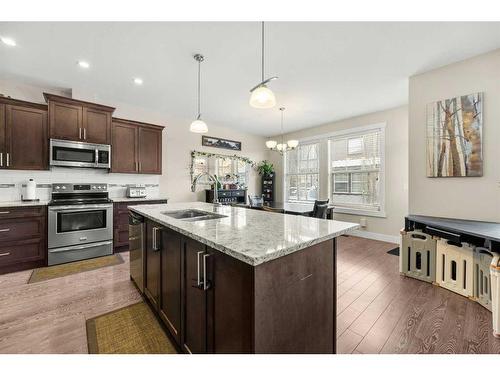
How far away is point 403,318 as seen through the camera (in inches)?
74.9

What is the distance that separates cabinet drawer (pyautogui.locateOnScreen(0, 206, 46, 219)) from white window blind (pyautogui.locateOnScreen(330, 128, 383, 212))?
5522 mm

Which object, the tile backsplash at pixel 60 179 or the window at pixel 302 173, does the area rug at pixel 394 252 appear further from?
the tile backsplash at pixel 60 179

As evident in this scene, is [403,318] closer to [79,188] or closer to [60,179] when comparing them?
[79,188]

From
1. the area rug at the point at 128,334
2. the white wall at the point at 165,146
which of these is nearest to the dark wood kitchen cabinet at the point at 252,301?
the area rug at the point at 128,334

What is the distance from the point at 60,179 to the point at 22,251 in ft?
3.87

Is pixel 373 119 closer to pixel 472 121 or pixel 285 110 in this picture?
pixel 285 110

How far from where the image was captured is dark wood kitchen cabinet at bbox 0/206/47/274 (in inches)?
108

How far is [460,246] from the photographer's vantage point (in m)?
2.28

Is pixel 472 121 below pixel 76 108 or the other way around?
below

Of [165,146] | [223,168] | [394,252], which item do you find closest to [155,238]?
[165,146]

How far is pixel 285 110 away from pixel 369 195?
263cm
